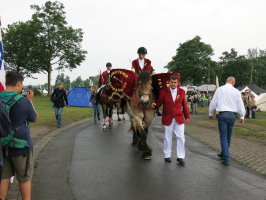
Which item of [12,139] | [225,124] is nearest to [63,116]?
[225,124]

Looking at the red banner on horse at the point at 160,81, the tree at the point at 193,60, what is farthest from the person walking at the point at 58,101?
the tree at the point at 193,60

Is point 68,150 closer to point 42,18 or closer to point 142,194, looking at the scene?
point 142,194

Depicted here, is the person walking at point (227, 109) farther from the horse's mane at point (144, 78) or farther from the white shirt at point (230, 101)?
the horse's mane at point (144, 78)

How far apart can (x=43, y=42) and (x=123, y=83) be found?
110 ft

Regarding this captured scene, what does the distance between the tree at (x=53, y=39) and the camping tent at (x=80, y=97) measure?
36.6 ft

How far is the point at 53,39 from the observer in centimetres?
3681

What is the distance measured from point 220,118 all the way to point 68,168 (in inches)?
152

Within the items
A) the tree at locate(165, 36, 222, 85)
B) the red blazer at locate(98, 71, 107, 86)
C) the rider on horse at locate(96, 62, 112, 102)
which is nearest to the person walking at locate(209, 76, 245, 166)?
the rider on horse at locate(96, 62, 112, 102)

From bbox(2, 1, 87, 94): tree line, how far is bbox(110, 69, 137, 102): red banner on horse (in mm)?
31623

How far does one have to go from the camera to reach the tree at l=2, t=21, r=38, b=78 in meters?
36.4

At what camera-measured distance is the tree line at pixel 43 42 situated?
120 feet

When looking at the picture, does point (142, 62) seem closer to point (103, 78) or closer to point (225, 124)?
point (225, 124)

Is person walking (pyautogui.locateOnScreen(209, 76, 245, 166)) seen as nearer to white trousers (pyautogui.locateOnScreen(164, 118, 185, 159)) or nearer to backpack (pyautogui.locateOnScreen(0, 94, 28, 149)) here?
white trousers (pyautogui.locateOnScreen(164, 118, 185, 159))

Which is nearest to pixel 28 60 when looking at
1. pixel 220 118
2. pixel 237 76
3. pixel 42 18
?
pixel 42 18
